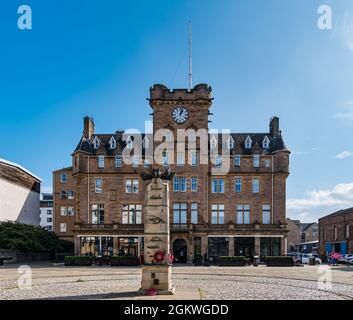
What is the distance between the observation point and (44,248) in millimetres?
62250

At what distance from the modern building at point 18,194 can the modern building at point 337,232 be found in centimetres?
4916

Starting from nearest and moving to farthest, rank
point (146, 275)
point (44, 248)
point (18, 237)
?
point (146, 275) < point (18, 237) < point (44, 248)

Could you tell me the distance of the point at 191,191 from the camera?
195ft

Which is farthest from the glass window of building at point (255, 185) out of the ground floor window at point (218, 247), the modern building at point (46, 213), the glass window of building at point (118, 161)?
the modern building at point (46, 213)

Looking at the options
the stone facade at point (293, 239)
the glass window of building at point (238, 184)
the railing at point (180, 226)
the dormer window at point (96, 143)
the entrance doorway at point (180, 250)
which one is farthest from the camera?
the stone facade at point (293, 239)

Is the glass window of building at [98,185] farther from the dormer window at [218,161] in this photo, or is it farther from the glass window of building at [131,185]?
the dormer window at [218,161]

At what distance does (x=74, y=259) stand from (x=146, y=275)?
31013 millimetres

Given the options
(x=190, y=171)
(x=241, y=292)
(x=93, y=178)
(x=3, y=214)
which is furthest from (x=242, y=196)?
(x=241, y=292)

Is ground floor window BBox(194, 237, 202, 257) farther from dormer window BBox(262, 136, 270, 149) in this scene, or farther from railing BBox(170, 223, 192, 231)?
dormer window BBox(262, 136, 270, 149)

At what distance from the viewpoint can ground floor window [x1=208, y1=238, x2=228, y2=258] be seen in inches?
2302

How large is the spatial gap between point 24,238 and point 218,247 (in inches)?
976

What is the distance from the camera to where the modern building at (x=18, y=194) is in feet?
212

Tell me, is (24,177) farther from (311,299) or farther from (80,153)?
(311,299)

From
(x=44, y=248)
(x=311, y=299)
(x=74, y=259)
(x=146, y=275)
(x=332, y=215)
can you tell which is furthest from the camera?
(x=332, y=215)
